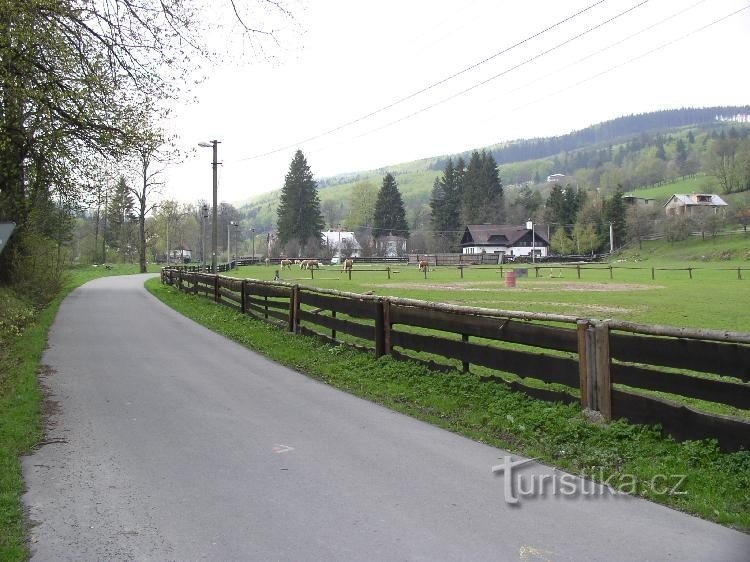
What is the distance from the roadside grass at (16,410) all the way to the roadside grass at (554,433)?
3.99 metres

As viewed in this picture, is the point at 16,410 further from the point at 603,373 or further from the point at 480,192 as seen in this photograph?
the point at 480,192

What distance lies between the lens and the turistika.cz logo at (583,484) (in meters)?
5.04

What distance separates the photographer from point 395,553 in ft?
13.1

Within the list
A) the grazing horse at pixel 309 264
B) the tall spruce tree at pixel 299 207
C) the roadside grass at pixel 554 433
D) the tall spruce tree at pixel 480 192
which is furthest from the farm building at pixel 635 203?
the roadside grass at pixel 554 433

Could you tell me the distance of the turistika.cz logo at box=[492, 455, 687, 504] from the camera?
504 centimetres

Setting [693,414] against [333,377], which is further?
[333,377]

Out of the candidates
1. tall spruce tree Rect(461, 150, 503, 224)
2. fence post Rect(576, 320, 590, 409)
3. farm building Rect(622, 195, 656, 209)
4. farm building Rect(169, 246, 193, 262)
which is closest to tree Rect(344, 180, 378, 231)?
tall spruce tree Rect(461, 150, 503, 224)

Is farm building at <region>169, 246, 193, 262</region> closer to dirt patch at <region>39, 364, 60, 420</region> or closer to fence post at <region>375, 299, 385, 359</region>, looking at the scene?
dirt patch at <region>39, 364, 60, 420</region>

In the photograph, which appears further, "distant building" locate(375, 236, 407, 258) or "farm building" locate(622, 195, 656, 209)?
"farm building" locate(622, 195, 656, 209)

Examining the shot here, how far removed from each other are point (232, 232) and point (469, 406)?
119 meters

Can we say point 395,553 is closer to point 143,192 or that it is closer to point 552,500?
point 552,500

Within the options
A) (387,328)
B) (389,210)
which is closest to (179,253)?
(389,210)

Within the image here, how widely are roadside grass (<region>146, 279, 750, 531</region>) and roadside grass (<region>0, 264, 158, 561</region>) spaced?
3.99 m

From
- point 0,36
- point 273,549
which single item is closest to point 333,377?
point 273,549
